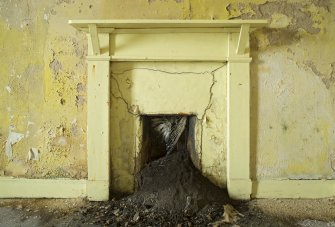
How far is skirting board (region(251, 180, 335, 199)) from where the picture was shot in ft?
8.96

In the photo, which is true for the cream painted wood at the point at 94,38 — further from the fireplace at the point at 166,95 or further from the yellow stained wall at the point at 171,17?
the yellow stained wall at the point at 171,17

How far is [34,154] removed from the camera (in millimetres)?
2762

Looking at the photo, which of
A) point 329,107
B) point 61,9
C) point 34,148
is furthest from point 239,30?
point 34,148

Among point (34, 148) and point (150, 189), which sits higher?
point (34, 148)

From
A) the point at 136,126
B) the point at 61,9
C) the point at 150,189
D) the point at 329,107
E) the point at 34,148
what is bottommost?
Answer: the point at 150,189

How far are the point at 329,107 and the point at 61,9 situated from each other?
263 cm

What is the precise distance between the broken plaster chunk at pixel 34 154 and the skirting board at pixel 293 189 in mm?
2016

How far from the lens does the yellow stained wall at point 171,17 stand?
270 centimetres

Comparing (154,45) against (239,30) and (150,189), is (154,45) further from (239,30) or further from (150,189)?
(150,189)

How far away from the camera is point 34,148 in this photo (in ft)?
9.07

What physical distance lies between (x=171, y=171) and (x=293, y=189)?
114 cm

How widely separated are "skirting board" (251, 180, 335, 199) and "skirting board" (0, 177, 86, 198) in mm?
1628

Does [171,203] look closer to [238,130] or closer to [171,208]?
[171,208]

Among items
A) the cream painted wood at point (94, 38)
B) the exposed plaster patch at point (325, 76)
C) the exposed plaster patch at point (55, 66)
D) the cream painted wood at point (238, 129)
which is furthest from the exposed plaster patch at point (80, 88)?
the exposed plaster patch at point (325, 76)
